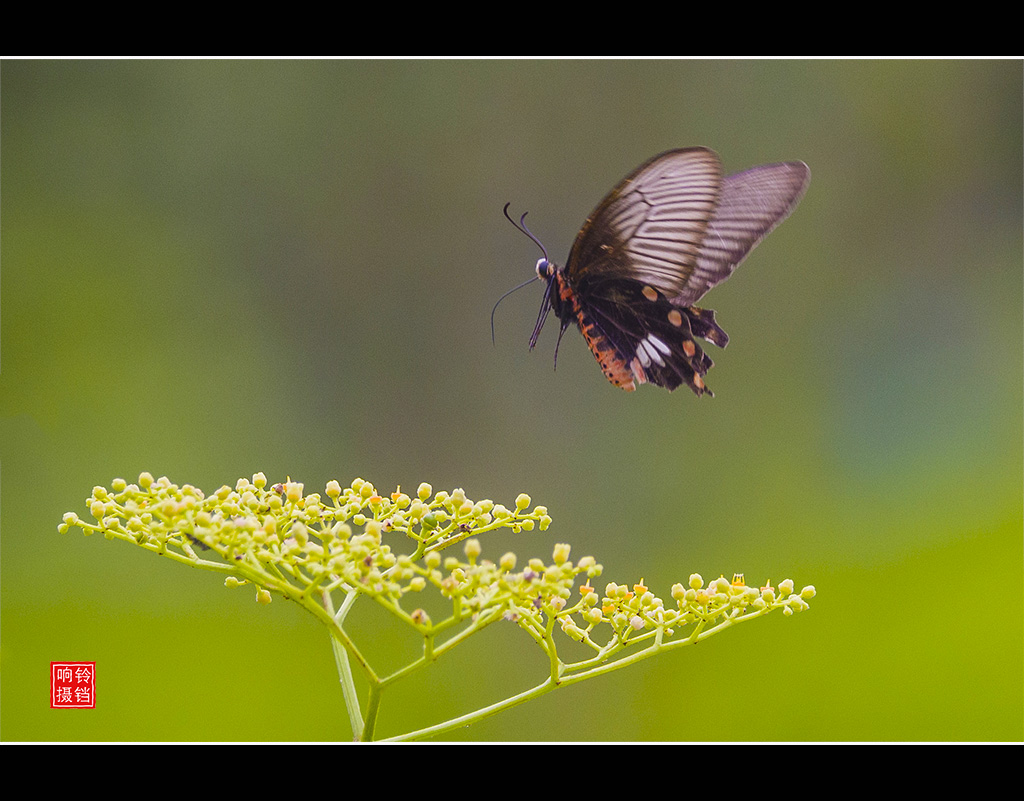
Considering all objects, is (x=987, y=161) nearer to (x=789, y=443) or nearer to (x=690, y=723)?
(x=789, y=443)

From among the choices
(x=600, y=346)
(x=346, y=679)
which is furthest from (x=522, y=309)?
(x=346, y=679)

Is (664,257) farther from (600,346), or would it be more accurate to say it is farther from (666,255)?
(600,346)

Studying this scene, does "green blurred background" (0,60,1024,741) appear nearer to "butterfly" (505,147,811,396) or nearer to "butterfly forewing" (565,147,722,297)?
"butterfly" (505,147,811,396)

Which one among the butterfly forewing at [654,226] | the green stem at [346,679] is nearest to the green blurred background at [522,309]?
the butterfly forewing at [654,226]

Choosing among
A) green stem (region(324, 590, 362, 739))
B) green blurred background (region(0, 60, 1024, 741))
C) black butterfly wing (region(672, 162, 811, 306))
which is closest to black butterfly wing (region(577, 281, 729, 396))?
black butterfly wing (region(672, 162, 811, 306))

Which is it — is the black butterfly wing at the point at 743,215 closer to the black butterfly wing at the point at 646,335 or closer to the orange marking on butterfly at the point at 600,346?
the black butterfly wing at the point at 646,335

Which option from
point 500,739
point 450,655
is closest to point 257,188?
point 450,655

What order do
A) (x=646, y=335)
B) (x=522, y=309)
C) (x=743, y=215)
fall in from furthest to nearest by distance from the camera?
(x=522, y=309) → (x=646, y=335) → (x=743, y=215)
